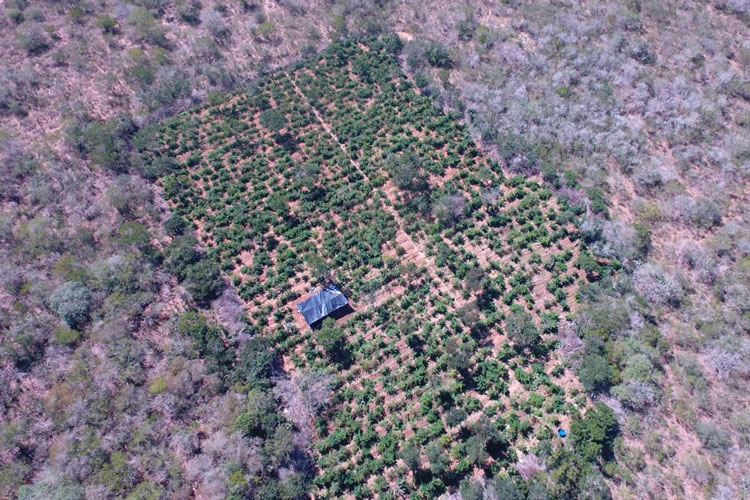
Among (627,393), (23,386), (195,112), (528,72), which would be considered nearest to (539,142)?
(528,72)

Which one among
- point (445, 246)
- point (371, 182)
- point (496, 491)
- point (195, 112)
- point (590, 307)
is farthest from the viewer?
point (195, 112)

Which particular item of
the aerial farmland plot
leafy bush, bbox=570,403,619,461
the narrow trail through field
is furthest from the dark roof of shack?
leafy bush, bbox=570,403,619,461

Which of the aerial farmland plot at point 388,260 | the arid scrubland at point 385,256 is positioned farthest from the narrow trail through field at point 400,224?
the arid scrubland at point 385,256

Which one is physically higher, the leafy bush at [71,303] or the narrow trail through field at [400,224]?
the narrow trail through field at [400,224]

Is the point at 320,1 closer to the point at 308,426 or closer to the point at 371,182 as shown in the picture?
the point at 371,182

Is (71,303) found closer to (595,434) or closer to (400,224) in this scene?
(400,224)

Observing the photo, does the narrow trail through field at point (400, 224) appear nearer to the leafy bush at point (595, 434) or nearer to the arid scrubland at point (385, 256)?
the arid scrubland at point (385, 256)

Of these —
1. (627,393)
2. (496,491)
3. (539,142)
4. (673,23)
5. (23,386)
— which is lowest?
(23,386)

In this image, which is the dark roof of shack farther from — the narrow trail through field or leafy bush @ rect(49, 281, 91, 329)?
leafy bush @ rect(49, 281, 91, 329)
